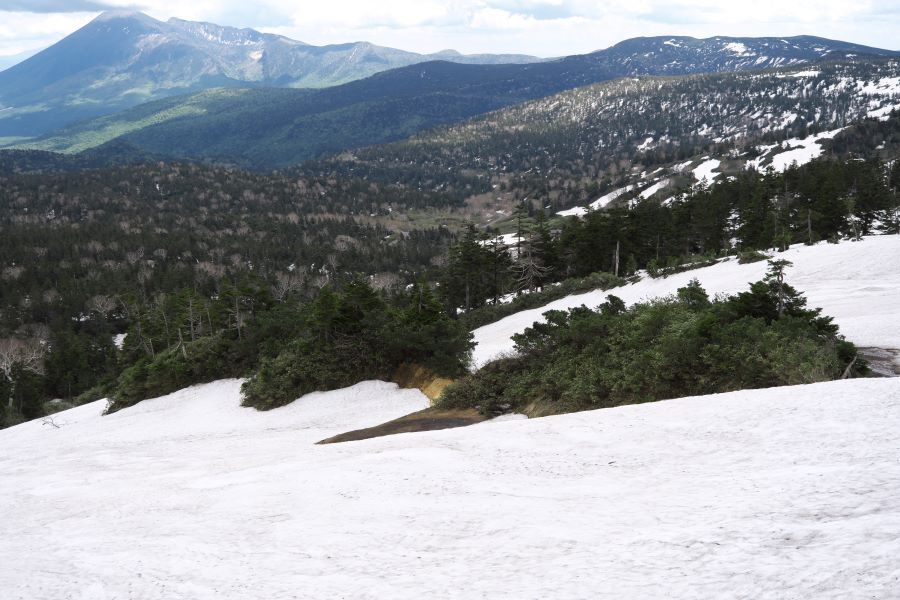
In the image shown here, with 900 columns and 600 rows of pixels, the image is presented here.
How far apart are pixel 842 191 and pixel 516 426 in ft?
204

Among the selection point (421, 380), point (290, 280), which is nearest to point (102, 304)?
point (290, 280)

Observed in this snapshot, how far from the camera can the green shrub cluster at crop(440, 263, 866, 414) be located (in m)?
16.1

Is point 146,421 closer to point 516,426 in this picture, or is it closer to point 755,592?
point 516,426

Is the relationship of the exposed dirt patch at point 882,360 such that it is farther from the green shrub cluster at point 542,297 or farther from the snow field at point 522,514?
the green shrub cluster at point 542,297

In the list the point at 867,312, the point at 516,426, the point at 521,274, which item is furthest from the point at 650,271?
the point at 516,426

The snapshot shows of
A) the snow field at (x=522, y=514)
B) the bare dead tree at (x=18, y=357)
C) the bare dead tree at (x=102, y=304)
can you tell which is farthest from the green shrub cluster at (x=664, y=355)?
the bare dead tree at (x=102, y=304)

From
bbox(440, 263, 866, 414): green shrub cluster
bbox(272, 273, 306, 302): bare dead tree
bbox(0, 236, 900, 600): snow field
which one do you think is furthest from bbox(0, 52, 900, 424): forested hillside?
bbox(0, 236, 900, 600): snow field

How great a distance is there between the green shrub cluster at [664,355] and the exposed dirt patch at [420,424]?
1.80ft

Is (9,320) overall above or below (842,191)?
below

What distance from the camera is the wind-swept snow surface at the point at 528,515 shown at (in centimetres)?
701

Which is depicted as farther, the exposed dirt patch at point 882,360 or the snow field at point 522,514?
the exposed dirt patch at point 882,360

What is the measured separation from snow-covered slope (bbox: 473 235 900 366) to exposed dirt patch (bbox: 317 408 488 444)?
606 centimetres

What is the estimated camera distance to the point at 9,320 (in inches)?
4166

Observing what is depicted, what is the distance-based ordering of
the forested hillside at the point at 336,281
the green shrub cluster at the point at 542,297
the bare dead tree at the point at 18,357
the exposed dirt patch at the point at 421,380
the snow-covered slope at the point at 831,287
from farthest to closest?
the bare dead tree at the point at 18,357
the green shrub cluster at the point at 542,297
the forested hillside at the point at 336,281
the exposed dirt patch at the point at 421,380
the snow-covered slope at the point at 831,287
